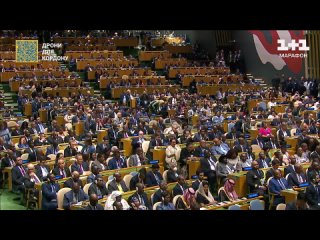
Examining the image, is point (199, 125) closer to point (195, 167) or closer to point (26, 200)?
point (195, 167)

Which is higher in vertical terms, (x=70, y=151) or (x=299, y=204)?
(x=70, y=151)

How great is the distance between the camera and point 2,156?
39.9ft

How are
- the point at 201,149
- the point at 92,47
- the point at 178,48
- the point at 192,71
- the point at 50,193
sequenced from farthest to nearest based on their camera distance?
1. the point at 178,48
2. the point at 92,47
3. the point at 192,71
4. the point at 201,149
5. the point at 50,193

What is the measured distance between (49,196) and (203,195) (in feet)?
8.67

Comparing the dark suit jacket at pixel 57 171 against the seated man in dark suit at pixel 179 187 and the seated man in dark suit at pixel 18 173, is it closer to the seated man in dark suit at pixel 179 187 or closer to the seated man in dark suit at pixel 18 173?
the seated man in dark suit at pixel 18 173

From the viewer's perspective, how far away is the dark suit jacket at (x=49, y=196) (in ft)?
32.6

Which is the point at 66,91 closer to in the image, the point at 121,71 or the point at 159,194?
the point at 121,71

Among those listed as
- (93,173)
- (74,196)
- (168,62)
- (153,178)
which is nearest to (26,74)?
(168,62)

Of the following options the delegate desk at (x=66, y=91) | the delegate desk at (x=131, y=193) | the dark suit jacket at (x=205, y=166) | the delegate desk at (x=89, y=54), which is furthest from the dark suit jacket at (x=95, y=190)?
the delegate desk at (x=89, y=54)

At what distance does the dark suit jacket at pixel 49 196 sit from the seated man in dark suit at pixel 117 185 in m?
0.93

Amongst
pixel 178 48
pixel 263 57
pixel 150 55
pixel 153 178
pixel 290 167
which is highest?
pixel 178 48

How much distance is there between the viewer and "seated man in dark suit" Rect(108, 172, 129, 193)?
1033cm

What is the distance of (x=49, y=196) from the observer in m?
9.96
